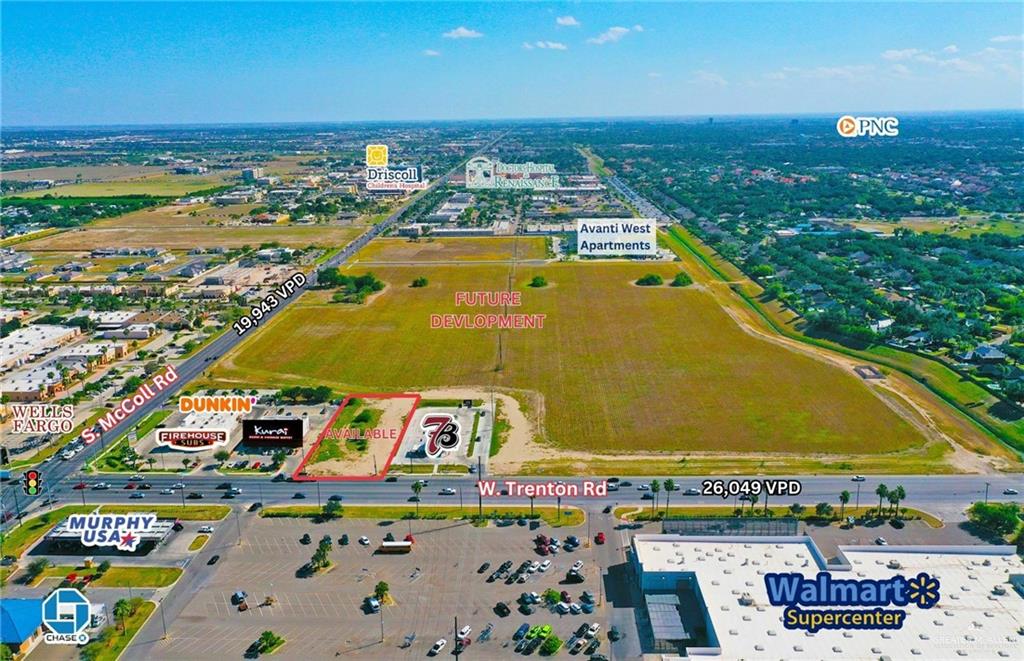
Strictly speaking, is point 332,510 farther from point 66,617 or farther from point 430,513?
point 66,617

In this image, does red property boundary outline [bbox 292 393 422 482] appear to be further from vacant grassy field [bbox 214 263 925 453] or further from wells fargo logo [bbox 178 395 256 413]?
wells fargo logo [bbox 178 395 256 413]

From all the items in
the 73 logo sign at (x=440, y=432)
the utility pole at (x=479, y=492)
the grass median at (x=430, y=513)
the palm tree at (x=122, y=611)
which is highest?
the 73 logo sign at (x=440, y=432)

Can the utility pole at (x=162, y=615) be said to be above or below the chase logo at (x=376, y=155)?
below

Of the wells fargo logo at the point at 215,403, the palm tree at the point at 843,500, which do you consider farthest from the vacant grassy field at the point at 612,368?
the palm tree at the point at 843,500

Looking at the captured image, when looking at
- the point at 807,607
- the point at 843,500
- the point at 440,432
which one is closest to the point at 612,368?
the point at 440,432

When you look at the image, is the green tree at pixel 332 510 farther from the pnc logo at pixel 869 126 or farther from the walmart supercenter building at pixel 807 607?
the pnc logo at pixel 869 126

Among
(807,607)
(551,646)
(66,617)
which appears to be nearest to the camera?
(807,607)

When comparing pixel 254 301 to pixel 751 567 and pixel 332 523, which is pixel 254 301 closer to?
pixel 332 523
